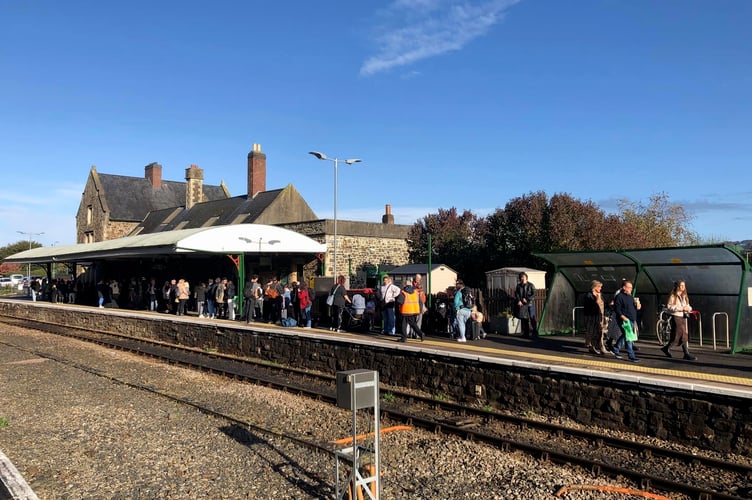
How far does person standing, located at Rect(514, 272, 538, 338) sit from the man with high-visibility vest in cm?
255

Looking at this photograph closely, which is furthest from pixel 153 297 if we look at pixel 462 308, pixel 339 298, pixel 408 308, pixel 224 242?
pixel 462 308

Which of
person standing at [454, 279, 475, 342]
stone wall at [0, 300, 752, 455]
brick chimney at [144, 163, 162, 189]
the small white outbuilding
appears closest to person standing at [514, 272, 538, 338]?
person standing at [454, 279, 475, 342]

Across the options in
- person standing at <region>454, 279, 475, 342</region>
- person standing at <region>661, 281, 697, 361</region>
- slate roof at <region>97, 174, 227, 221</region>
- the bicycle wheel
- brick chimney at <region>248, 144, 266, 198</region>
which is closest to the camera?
person standing at <region>661, 281, 697, 361</region>

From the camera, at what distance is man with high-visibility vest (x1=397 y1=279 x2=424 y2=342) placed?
540 inches

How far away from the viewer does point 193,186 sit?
45.8m

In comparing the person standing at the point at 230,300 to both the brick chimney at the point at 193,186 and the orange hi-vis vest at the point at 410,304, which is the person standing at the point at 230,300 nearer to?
the orange hi-vis vest at the point at 410,304

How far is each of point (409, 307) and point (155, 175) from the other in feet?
146

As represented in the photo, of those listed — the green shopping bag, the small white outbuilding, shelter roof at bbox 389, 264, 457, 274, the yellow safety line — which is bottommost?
the yellow safety line

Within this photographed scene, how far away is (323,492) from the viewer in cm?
638

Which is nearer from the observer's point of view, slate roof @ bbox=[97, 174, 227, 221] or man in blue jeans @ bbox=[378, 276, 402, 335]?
man in blue jeans @ bbox=[378, 276, 402, 335]

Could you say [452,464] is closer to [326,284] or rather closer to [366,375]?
[366,375]

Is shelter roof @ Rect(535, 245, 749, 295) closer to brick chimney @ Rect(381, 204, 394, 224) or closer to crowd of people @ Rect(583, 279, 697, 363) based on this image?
crowd of people @ Rect(583, 279, 697, 363)

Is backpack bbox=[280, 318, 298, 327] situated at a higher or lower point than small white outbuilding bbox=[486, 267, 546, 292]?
lower

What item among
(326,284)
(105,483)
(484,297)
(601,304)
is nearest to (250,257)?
(326,284)
